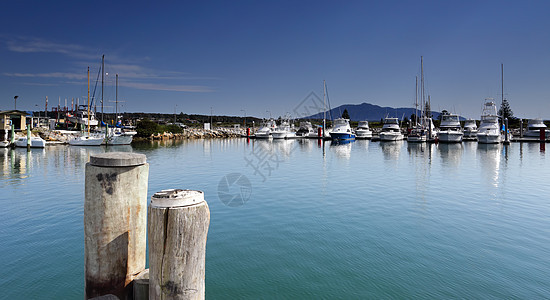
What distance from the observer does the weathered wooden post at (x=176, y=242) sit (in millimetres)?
3828

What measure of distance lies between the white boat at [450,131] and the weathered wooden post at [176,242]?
72178 mm

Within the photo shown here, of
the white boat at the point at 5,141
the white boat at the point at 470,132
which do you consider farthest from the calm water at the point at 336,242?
the white boat at the point at 470,132

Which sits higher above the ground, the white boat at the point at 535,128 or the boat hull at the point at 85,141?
the white boat at the point at 535,128

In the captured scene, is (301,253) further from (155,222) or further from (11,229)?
(11,229)

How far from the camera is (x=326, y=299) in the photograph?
21.5ft

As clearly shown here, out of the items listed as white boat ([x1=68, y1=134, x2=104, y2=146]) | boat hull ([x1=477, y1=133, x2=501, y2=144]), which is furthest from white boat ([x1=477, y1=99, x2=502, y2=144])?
white boat ([x1=68, y1=134, x2=104, y2=146])

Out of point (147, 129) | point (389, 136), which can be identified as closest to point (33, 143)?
point (147, 129)

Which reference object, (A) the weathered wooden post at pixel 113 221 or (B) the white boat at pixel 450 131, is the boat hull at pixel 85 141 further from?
(B) the white boat at pixel 450 131

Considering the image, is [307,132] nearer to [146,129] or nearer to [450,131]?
[450,131]

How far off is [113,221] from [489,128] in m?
75.6

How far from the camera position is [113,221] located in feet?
13.8

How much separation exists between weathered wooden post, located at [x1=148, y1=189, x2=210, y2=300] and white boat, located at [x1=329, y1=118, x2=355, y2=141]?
74207 millimetres

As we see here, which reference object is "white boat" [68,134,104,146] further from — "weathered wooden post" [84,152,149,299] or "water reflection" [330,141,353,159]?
"weathered wooden post" [84,152,149,299]

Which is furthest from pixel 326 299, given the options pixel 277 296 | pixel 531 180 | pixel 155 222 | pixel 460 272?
pixel 531 180
